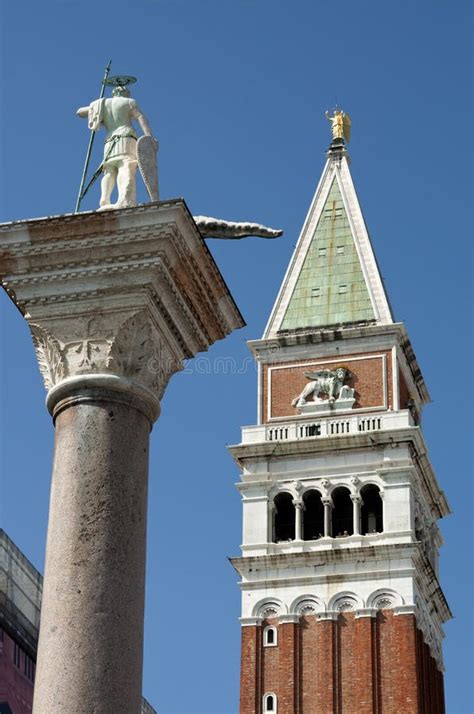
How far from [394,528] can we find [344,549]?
1920 millimetres

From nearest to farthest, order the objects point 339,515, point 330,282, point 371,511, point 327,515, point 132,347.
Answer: point 132,347
point 327,515
point 371,511
point 339,515
point 330,282

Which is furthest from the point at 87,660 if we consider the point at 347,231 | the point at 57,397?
the point at 347,231

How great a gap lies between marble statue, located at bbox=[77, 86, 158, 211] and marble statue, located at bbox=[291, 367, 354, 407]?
167 ft

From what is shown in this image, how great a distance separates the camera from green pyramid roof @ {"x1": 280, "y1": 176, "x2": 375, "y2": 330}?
67125mm

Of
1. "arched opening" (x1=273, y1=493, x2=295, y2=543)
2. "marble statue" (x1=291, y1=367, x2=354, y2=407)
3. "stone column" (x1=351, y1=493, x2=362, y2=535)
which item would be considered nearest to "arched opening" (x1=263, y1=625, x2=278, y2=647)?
"arched opening" (x1=273, y1=493, x2=295, y2=543)

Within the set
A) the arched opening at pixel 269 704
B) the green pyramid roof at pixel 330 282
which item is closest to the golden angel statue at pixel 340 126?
the green pyramid roof at pixel 330 282

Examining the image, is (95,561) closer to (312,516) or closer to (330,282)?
(312,516)

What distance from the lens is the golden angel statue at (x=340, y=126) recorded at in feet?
247

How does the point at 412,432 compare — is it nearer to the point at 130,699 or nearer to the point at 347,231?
the point at 347,231

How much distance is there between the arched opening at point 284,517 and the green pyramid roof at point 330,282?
7.19 m

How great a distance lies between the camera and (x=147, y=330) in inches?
509

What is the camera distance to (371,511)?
63.2 metres

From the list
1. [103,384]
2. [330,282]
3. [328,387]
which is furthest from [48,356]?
[330,282]

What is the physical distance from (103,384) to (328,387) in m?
52.9
